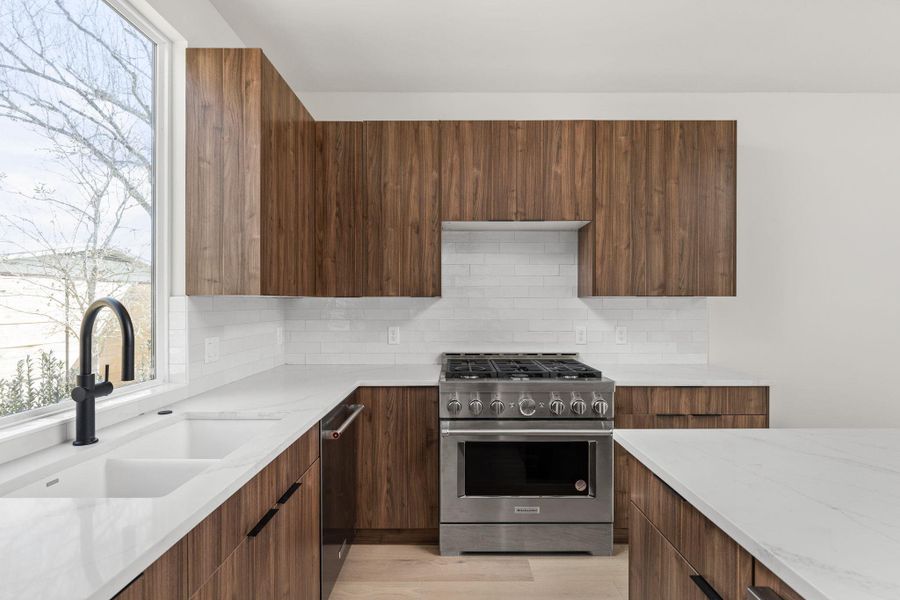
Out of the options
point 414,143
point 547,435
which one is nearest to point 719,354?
point 547,435

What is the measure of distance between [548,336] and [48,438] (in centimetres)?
259

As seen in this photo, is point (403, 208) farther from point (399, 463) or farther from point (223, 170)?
point (399, 463)

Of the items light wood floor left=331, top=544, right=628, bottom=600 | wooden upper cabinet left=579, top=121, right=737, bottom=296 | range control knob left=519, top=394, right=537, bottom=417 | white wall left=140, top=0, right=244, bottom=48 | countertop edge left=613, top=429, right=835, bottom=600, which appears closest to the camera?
countertop edge left=613, top=429, right=835, bottom=600

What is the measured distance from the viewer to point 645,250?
9.66ft

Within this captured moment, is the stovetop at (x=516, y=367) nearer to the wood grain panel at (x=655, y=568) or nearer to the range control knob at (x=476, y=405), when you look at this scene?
the range control knob at (x=476, y=405)

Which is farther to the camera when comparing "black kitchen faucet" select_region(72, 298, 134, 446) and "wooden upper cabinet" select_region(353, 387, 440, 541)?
→ "wooden upper cabinet" select_region(353, 387, 440, 541)

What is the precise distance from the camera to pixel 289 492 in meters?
1.66

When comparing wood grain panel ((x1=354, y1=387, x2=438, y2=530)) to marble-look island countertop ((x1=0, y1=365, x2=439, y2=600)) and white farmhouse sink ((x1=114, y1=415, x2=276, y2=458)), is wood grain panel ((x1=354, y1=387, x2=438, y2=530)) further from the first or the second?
marble-look island countertop ((x1=0, y1=365, x2=439, y2=600))

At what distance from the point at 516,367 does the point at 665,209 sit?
4.02ft

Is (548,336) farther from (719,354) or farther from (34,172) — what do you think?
(34,172)

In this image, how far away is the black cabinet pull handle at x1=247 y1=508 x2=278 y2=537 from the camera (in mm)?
1358

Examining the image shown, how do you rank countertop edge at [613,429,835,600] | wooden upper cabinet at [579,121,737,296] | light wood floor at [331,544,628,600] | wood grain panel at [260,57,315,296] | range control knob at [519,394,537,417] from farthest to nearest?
wooden upper cabinet at [579,121,737,296] < range control knob at [519,394,537,417] < light wood floor at [331,544,628,600] < wood grain panel at [260,57,315,296] < countertop edge at [613,429,835,600]

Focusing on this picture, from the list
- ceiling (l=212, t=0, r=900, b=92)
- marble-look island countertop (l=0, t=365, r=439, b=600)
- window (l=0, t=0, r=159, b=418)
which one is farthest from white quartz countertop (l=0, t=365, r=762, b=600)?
ceiling (l=212, t=0, r=900, b=92)

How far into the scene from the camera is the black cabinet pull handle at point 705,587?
39.0 inches
